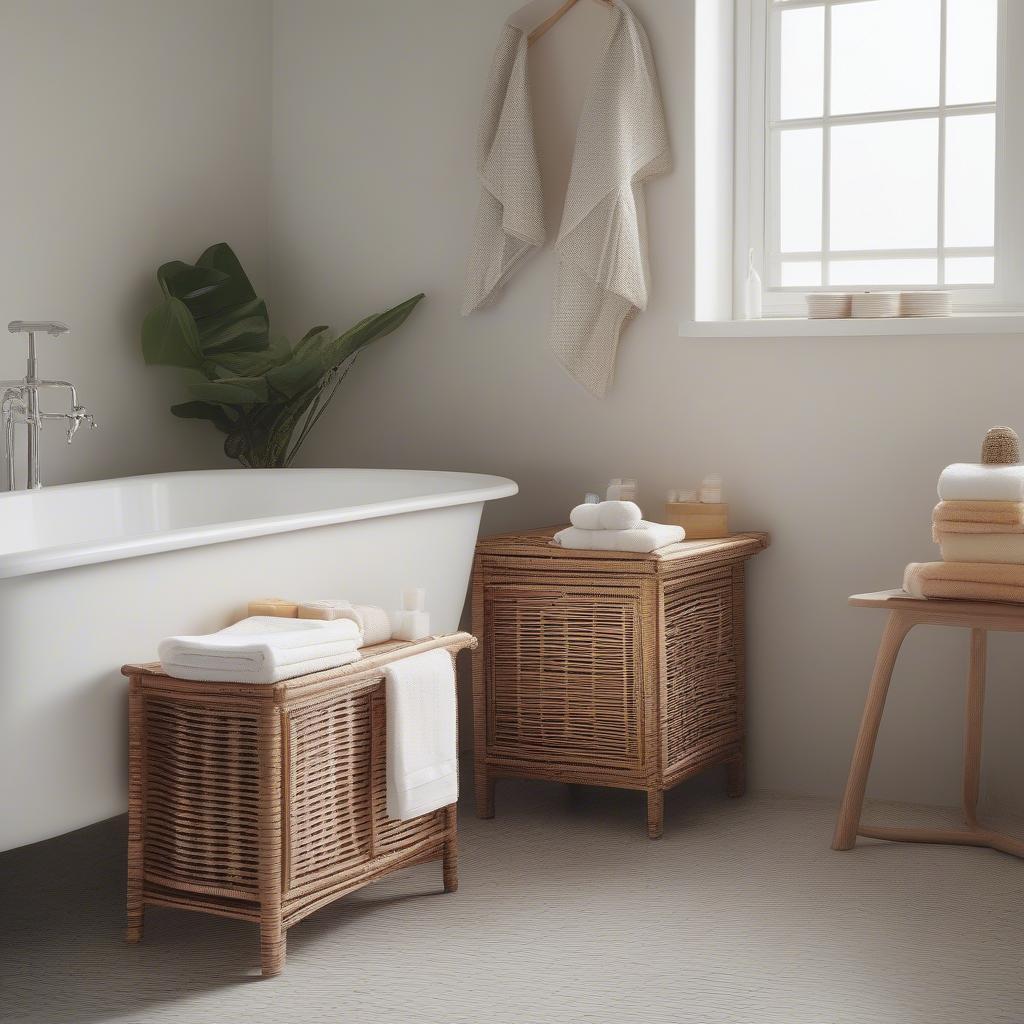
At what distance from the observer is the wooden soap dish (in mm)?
3219

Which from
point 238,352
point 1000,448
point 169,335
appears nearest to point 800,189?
point 1000,448

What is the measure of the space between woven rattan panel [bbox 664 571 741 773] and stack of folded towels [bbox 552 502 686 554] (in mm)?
123

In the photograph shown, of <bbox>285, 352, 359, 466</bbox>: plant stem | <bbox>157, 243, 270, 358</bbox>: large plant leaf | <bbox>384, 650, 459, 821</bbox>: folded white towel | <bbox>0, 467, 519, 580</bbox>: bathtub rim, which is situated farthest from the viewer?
<bbox>285, 352, 359, 466</bbox>: plant stem

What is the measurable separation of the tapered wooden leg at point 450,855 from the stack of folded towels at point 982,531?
1010mm

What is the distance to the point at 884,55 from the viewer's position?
334cm

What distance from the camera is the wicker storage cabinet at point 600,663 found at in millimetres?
2965

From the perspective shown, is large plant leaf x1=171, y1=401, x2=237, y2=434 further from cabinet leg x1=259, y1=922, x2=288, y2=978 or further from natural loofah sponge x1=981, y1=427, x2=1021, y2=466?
natural loofah sponge x1=981, y1=427, x2=1021, y2=466

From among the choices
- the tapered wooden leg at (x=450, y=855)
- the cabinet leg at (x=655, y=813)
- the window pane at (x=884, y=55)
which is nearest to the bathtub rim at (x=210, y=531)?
the tapered wooden leg at (x=450, y=855)

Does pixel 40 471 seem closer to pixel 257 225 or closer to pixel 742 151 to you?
pixel 257 225

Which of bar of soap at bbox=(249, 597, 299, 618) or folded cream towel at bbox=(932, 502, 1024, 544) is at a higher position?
folded cream towel at bbox=(932, 502, 1024, 544)

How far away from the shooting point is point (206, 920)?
2.54 metres

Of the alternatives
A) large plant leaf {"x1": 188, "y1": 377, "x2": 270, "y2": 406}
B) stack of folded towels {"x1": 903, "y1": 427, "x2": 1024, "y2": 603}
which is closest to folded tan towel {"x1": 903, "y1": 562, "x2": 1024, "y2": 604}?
stack of folded towels {"x1": 903, "y1": 427, "x2": 1024, "y2": 603}

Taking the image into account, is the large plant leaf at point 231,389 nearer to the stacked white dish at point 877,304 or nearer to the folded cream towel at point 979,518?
the stacked white dish at point 877,304

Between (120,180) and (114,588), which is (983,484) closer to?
(114,588)
